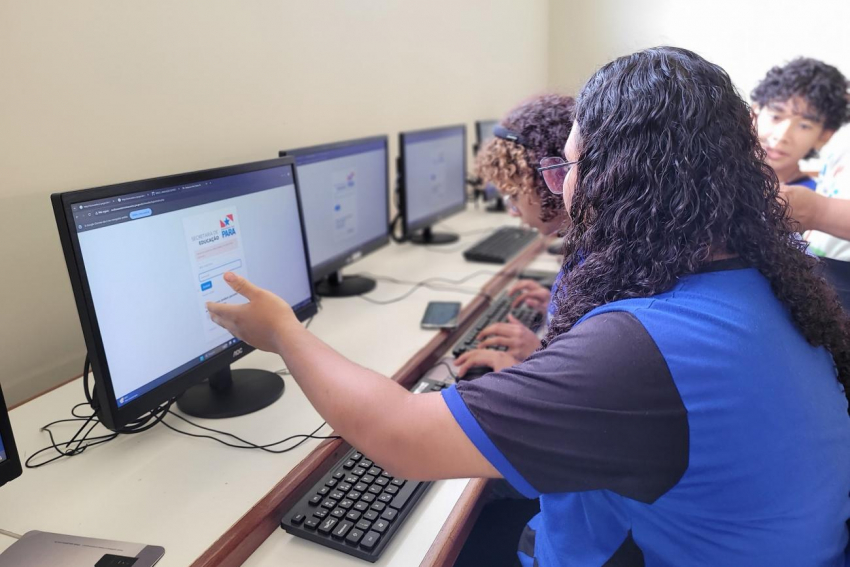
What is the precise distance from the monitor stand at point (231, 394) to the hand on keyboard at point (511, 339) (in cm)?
47

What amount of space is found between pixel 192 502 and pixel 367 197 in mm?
1078

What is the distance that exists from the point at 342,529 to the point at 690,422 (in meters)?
0.48

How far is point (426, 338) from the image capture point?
1.37 meters

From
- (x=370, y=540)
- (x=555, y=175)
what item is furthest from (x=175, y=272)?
(x=555, y=175)

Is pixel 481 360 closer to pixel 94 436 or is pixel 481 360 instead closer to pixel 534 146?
pixel 534 146

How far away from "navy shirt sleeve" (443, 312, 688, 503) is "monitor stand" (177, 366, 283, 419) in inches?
23.8

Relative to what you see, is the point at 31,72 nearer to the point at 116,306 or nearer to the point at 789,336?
the point at 116,306

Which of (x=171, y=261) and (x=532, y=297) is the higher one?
(x=171, y=261)

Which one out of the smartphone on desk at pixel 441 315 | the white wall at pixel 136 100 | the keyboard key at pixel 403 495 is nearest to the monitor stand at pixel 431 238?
the white wall at pixel 136 100

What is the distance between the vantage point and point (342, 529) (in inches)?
31.7

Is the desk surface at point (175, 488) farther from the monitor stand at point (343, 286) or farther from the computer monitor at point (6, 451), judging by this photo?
the monitor stand at point (343, 286)

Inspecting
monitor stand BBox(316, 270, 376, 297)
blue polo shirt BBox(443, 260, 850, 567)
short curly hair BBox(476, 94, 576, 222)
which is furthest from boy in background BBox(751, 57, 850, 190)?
blue polo shirt BBox(443, 260, 850, 567)

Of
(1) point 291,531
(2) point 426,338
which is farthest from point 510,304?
(1) point 291,531

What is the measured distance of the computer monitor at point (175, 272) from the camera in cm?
84
